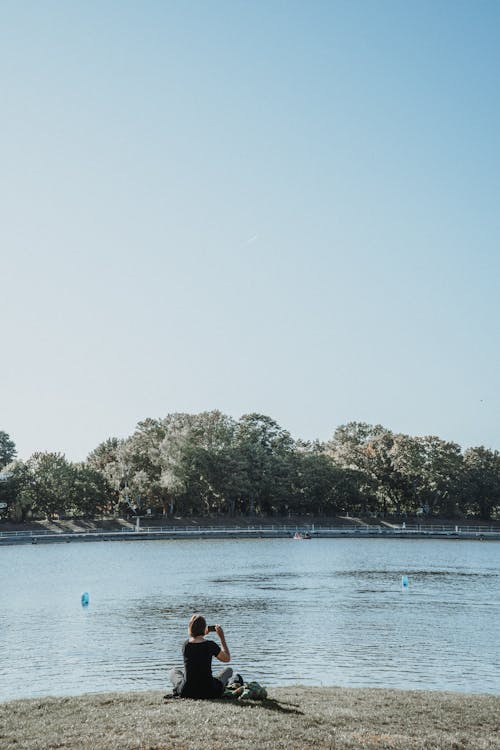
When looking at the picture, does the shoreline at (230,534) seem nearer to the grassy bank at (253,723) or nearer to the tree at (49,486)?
the tree at (49,486)

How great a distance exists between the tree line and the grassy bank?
337 ft

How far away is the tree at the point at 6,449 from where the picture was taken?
4921 inches

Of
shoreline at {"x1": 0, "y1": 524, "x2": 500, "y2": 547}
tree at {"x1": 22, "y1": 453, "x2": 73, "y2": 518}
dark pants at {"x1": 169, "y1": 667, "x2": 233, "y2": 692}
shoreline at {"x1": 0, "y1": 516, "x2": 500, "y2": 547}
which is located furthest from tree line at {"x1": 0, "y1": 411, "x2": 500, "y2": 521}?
dark pants at {"x1": 169, "y1": 667, "x2": 233, "y2": 692}

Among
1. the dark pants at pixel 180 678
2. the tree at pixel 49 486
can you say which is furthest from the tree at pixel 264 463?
the dark pants at pixel 180 678

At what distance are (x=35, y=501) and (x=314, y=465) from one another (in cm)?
4632

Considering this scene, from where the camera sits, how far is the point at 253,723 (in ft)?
37.3

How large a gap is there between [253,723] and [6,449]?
4807 inches

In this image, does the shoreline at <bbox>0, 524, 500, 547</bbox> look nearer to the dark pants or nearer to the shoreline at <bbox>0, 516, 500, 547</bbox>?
the shoreline at <bbox>0, 516, 500, 547</bbox>

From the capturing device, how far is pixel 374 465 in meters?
134

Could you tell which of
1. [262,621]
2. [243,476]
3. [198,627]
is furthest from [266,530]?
[198,627]

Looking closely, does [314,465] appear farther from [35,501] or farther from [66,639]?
[66,639]

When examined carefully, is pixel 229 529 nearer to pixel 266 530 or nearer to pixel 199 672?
pixel 266 530

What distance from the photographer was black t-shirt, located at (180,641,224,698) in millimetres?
12664

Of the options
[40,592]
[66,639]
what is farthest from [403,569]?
[66,639]
